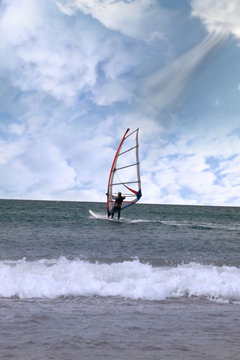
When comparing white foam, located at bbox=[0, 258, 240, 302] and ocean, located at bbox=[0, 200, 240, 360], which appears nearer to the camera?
ocean, located at bbox=[0, 200, 240, 360]

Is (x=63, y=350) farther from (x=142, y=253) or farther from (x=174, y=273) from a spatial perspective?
(x=142, y=253)

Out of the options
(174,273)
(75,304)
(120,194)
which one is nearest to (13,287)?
(75,304)

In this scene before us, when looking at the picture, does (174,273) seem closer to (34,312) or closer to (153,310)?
(153,310)

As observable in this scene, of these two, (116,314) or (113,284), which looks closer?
(116,314)

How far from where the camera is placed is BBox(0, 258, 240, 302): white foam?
7340mm

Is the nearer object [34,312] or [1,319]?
[1,319]

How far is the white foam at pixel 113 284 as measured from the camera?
24.1 ft

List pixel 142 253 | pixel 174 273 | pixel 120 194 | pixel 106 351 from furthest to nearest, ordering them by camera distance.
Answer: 1. pixel 120 194
2. pixel 142 253
3. pixel 174 273
4. pixel 106 351

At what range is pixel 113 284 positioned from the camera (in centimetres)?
781

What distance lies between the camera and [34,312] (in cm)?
588

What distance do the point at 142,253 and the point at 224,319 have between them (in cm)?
1030

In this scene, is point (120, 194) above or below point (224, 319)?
above

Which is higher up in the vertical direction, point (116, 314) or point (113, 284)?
point (113, 284)

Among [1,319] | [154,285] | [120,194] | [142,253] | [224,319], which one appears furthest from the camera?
[120,194]
